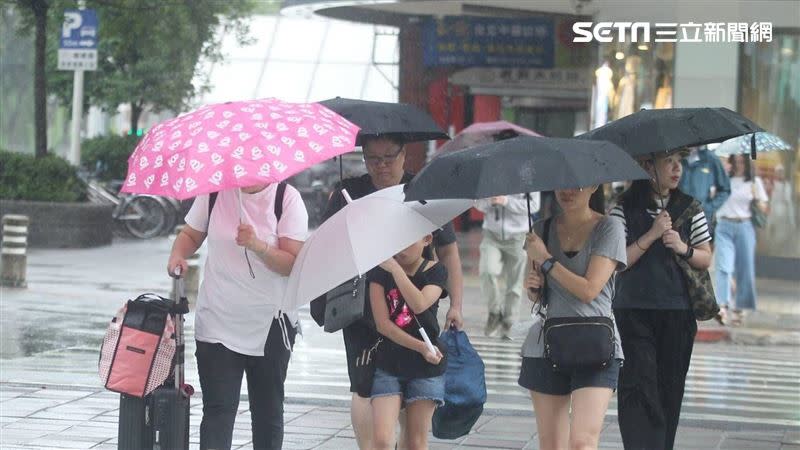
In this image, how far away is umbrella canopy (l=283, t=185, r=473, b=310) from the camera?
589cm

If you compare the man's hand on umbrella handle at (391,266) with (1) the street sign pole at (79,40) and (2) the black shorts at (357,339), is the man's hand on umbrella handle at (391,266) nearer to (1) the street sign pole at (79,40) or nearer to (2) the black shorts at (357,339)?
(2) the black shorts at (357,339)

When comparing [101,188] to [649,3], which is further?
[101,188]

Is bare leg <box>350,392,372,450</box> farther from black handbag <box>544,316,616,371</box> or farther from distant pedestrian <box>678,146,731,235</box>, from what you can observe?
distant pedestrian <box>678,146,731,235</box>

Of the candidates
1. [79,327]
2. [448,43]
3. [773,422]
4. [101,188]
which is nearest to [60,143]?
[101,188]

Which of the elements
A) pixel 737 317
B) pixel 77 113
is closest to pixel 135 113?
pixel 77 113

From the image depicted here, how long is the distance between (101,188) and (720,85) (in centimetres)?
1372

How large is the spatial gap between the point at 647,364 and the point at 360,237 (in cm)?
179

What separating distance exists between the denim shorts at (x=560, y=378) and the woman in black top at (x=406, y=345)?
38cm

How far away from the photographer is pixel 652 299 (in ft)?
22.7

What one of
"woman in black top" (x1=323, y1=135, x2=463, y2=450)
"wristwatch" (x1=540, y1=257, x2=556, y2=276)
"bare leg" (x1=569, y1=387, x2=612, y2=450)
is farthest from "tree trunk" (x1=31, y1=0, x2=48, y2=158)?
"bare leg" (x1=569, y1=387, x2=612, y2=450)

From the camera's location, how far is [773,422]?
32.4 feet

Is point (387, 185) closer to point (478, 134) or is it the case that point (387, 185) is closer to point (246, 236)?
point (246, 236)

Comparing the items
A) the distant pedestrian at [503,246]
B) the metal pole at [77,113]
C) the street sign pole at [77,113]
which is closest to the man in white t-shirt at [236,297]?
the distant pedestrian at [503,246]

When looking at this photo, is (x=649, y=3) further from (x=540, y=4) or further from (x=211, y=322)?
(x=211, y=322)
